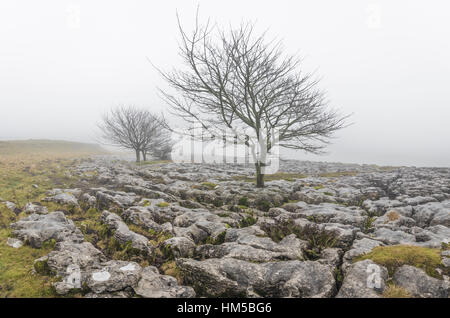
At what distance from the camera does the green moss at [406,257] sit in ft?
Result: 15.5

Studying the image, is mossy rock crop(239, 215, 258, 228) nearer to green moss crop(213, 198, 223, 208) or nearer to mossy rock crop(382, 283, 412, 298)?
green moss crop(213, 198, 223, 208)

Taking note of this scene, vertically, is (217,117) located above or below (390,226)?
above

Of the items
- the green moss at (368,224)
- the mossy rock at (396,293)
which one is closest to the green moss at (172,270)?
the mossy rock at (396,293)

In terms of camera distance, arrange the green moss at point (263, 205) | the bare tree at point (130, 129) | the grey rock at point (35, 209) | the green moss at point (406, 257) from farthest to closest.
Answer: the bare tree at point (130, 129) → the green moss at point (263, 205) → the grey rock at point (35, 209) → the green moss at point (406, 257)

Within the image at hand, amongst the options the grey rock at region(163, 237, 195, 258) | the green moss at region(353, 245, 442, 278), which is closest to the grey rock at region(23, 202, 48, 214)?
the grey rock at region(163, 237, 195, 258)

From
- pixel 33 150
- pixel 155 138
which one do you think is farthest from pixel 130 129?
pixel 33 150

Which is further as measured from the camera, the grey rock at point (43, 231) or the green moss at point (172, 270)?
the grey rock at point (43, 231)

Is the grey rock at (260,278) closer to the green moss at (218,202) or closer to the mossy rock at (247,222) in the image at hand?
the mossy rock at (247,222)

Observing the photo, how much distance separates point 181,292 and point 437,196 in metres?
14.7

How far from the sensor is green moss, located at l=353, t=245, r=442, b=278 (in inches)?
186

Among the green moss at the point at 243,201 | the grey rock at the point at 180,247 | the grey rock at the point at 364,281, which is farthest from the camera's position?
the green moss at the point at 243,201

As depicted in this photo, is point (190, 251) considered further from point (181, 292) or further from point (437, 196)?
point (437, 196)
